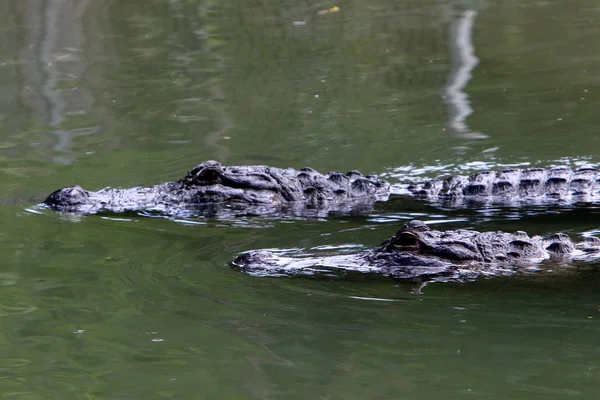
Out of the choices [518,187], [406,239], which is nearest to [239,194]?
[518,187]

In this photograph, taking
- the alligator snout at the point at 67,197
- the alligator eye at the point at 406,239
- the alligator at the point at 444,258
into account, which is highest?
the alligator snout at the point at 67,197

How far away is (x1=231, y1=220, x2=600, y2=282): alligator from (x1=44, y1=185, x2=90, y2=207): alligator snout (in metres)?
3.33

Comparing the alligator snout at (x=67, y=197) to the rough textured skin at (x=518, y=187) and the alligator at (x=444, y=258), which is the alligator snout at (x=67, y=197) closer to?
the alligator at (x=444, y=258)

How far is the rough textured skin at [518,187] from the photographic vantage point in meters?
9.70

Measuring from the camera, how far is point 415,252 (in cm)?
672

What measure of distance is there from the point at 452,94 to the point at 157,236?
7267mm

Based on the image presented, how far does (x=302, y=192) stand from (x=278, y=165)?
1.64 m

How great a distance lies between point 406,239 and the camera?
6.73 metres

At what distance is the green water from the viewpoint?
5.09 metres

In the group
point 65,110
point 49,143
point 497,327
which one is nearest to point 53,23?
point 65,110

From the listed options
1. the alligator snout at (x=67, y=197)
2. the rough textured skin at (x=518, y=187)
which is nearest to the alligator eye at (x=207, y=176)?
the alligator snout at (x=67, y=197)

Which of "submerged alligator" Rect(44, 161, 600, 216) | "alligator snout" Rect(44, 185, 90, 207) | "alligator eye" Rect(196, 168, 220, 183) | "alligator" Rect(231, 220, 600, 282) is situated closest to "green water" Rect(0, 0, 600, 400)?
"alligator" Rect(231, 220, 600, 282)

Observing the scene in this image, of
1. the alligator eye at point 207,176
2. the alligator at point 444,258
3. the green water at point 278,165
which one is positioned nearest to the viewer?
the green water at point 278,165

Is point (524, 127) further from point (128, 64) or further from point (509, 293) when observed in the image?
point (128, 64)
